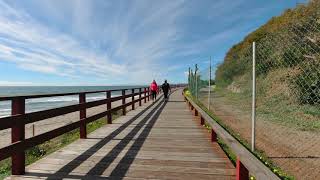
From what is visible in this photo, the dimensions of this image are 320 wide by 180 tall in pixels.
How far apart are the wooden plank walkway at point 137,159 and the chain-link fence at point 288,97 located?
1.33 m

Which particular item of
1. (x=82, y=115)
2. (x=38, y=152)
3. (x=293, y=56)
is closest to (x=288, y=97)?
(x=293, y=56)

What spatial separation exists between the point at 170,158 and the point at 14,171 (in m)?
2.48

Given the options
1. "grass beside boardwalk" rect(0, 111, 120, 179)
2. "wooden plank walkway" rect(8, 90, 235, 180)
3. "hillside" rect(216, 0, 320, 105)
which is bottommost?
"grass beside boardwalk" rect(0, 111, 120, 179)

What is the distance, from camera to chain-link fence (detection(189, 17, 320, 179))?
6715 millimetres

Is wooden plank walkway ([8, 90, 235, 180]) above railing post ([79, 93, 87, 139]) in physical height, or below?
below

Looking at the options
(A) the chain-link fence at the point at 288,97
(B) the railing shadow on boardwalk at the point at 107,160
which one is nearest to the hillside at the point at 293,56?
(A) the chain-link fence at the point at 288,97

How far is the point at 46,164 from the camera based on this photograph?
17.0 ft

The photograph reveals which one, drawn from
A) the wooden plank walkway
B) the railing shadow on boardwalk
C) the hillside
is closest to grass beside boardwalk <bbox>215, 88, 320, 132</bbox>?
the hillside

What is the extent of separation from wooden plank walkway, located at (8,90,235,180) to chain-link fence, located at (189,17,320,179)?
52.5 inches

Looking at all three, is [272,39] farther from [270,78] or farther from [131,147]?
[270,78]

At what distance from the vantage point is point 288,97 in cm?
1141

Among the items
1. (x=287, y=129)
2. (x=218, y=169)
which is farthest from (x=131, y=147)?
(x=287, y=129)

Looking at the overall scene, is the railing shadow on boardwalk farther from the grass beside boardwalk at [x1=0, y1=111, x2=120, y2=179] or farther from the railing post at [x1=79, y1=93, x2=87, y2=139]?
the grass beside boardwalk at [x1=0, y1=111, x2=120, y2=179]

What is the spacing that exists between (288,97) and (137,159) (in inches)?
298
